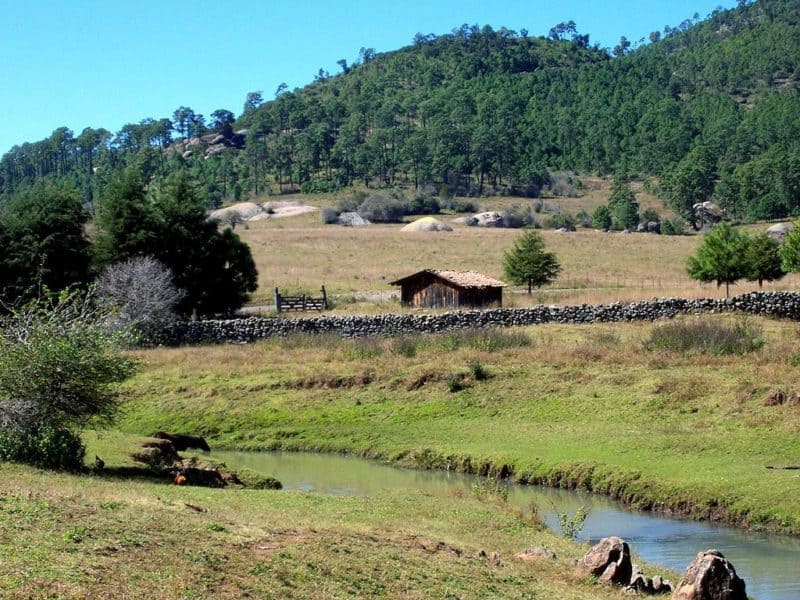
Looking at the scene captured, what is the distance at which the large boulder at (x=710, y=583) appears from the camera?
1587 centimetres

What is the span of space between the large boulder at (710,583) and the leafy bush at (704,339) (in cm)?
2667

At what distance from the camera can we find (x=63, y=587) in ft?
41.3

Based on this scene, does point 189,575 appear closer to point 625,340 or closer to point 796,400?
point 796,400

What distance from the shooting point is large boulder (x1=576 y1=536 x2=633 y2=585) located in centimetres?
1702

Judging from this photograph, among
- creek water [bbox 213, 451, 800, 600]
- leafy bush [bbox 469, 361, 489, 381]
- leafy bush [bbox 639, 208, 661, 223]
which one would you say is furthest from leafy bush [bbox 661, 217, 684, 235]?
creek water [bbox 213, 451, 800, 600]

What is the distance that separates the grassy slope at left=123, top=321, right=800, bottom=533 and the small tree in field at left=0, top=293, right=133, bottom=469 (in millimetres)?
11846

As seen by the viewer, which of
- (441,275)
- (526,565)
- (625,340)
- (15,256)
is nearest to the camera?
(526,565)

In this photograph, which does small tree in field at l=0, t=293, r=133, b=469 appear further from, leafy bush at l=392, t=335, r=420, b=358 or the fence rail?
the fence rail

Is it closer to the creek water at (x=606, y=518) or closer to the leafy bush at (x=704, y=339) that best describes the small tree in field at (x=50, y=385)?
the creek water at (x=606, y=518)

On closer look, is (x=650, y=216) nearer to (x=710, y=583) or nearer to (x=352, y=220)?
(x=352, y=220)

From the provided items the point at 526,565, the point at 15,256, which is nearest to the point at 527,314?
the point at 15,256

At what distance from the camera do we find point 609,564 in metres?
17.2

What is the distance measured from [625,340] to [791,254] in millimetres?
24388

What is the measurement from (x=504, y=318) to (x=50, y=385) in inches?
1259
